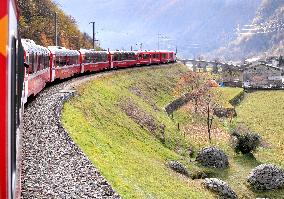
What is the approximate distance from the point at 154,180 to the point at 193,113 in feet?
126

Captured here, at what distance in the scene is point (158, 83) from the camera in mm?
69375

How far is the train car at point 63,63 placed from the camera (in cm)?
3412

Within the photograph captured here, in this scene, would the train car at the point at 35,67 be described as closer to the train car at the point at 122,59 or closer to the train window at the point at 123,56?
the train car at the point at 122,59

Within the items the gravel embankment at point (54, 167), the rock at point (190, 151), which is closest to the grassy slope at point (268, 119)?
the rock at point (190, 151)

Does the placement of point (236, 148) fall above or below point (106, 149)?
below

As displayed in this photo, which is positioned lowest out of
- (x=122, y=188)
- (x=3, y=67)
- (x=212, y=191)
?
(x=212, y=191)

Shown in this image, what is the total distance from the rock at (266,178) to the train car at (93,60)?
73.9 feet

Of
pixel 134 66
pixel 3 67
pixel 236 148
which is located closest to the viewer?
pixel 3 67

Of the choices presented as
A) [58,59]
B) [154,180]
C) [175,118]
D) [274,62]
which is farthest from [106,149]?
[274,62]

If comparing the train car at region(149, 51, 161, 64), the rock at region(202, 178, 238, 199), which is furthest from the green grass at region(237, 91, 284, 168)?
the train car at region(149, 51, 161, 64)

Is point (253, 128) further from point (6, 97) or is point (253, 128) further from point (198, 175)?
point (6, 97)

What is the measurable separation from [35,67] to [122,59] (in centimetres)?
4071

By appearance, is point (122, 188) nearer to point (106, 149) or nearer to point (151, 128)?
point (106, 149)

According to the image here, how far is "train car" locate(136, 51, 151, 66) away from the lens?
73.2m
